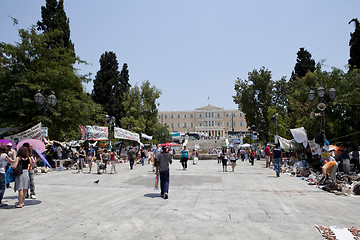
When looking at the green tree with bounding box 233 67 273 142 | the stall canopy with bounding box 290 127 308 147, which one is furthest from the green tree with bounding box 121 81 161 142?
the stall canopy with bounding box 290 127 308 147

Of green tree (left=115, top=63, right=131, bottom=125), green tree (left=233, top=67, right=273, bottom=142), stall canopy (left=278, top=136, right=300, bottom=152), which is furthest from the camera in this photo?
green tree (left=115, top=63, right=131, bottom=125)

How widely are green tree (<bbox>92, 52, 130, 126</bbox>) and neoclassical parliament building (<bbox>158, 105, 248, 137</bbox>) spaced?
256 ft

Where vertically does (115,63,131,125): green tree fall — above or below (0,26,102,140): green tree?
above

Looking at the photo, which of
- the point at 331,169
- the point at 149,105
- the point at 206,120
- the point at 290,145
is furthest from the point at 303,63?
the point at 206,120

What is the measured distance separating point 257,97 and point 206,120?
85165mm

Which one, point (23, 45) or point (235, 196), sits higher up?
point (23, 45)

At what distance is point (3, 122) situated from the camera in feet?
61.6

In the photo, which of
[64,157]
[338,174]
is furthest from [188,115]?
[338,174]

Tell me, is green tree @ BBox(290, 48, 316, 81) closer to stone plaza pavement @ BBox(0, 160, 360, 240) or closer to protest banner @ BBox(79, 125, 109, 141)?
protest banner @ BBox(79, 125, 109, 141)

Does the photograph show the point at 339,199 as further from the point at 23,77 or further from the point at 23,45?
the point at 23,45

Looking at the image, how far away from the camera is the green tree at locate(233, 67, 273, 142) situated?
37.7 metres

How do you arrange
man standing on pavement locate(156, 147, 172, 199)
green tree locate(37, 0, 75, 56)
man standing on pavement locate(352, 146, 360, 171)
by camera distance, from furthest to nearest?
green tree locate(37, 0, 75, 56)
man standing on pavement locate(352, 146, 360, 171)
man standing on pavement locate(156, 147, 172, 199)

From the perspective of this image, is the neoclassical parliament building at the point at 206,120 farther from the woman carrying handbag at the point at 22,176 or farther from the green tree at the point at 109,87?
the woman carrying handbag at the point at 22,176

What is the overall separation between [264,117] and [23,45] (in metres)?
30.2
